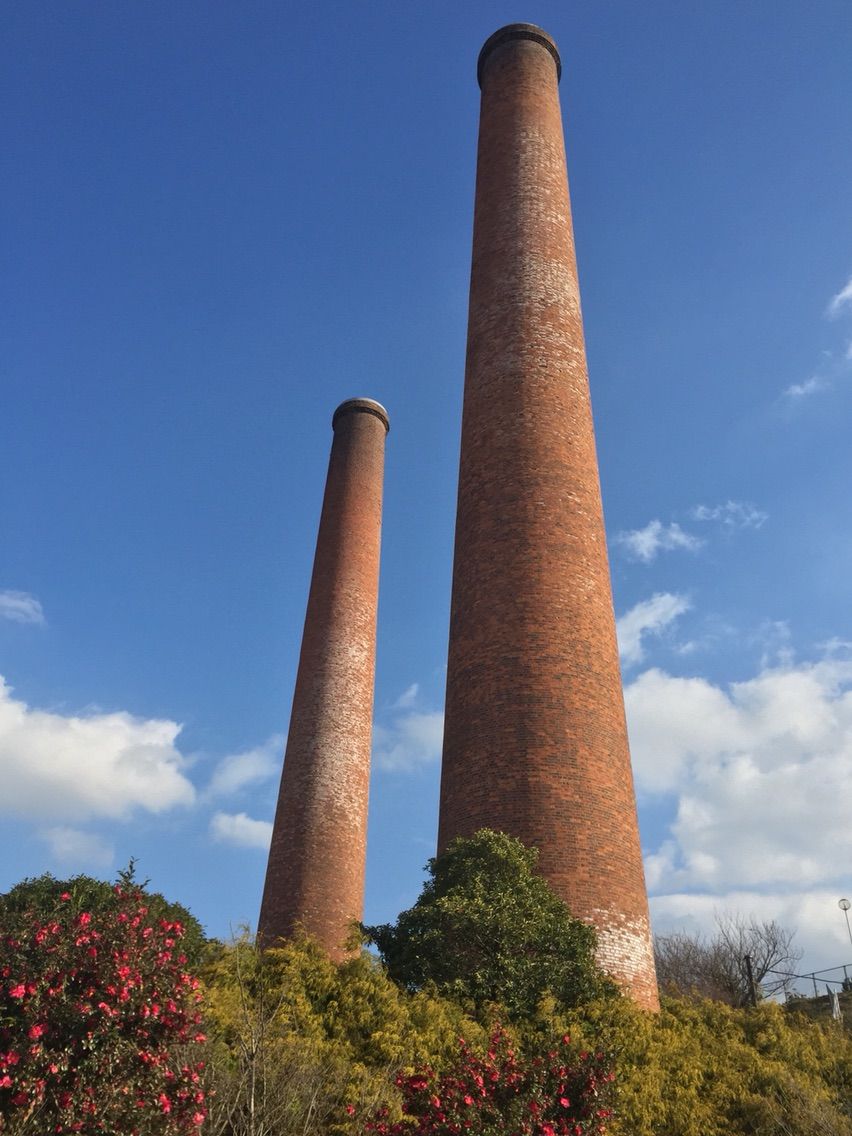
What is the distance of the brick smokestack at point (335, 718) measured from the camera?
2119 centimetres

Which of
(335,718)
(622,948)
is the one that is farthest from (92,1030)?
(335,718)

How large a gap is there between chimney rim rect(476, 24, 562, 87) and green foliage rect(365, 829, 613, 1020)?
62.6 feet

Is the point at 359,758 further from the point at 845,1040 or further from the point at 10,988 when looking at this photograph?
the point at 10,988

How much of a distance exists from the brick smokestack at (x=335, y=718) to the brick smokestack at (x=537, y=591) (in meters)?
7.16

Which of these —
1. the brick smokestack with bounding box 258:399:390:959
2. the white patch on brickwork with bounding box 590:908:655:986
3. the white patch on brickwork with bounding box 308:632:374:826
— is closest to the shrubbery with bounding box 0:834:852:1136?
the white patch on brickwork with bounding box 590:908:655:986

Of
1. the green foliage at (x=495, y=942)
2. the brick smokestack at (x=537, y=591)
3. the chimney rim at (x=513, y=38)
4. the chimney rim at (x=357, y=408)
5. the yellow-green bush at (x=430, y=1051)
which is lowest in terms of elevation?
the yellow-green bush at (x=430, y=1051)

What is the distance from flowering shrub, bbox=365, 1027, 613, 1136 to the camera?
19.7 feet

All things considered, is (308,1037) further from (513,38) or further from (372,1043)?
(513,38)

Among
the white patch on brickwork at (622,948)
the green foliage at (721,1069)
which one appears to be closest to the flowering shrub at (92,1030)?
the green foliage at (721,1069)

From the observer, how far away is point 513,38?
2264cm

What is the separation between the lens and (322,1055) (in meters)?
9.42

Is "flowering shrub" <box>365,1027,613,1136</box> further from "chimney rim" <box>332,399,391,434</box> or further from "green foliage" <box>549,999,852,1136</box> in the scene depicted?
"chimney rim" <box>332,399,391,434</box>

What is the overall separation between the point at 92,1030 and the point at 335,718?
17.9 m

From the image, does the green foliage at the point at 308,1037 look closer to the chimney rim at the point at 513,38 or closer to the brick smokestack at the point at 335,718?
the brick smokestack at the point at 335,718
